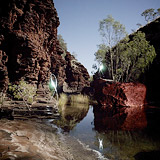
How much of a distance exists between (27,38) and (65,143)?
8.45 metres

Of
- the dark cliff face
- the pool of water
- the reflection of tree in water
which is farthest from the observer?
the dark cliff face

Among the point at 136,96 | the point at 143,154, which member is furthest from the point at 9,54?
the point at 136,96

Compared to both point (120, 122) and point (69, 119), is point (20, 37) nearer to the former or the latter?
point (69, 119)

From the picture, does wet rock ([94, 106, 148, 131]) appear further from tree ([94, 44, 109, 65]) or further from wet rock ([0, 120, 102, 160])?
tree ([94, 44, 109, 65])

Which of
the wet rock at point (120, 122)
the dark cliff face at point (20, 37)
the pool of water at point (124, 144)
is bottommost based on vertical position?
the pool of water at point (124, 144)

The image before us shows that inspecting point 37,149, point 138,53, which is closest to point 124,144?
point 37,149

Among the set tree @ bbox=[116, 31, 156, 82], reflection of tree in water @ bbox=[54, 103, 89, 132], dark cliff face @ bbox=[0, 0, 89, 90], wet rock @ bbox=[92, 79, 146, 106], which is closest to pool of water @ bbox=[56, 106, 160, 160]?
reflection of tree in water @ bbox=[54, 103, 89, 132]

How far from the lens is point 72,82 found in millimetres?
34469

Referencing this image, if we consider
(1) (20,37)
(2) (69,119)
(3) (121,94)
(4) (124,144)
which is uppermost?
(1) (20,37)

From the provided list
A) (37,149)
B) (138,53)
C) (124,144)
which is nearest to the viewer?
(37,149)

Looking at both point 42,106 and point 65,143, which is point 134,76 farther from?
point 65,143

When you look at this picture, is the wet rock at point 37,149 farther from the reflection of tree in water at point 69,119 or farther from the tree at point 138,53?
the tree at point 138,53

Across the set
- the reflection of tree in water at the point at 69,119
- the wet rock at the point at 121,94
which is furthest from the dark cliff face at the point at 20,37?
the wet rock at the point at 121,94

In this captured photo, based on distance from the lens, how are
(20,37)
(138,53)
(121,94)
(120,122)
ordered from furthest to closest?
(138,53) < (121,94) < (20,37) < (120,122)
